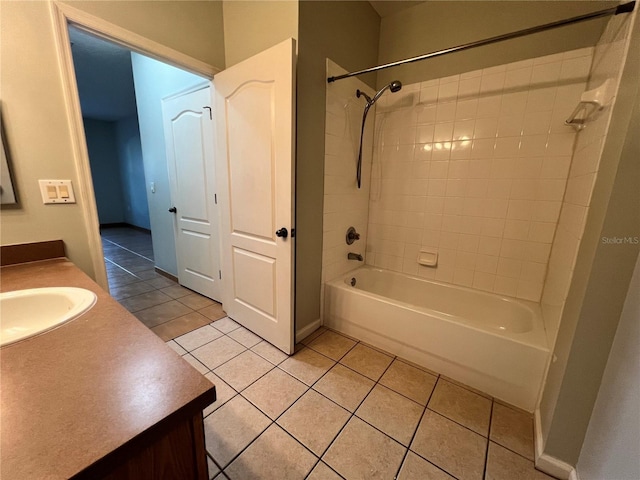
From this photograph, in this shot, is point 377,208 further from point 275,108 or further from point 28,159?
point 28,159

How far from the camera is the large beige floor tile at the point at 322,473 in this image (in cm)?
105

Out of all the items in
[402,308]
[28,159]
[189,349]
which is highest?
[28,159]

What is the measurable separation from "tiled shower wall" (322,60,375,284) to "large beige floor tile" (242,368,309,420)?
79cm

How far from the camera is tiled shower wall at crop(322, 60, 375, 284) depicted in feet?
6.16

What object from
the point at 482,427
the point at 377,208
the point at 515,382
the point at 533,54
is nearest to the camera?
the point at 482,427

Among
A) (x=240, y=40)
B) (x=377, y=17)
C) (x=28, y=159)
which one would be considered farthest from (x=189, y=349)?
(x=377, y=17)

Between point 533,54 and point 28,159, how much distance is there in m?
2.85

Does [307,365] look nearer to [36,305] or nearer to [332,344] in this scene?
[332,344]

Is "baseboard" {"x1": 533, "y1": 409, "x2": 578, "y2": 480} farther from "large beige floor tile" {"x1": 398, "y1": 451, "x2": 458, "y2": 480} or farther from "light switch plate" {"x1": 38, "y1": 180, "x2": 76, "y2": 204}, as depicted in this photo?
"light switch plate" {"x1": 38, "y1": 180, "x2": 76, "y2": 204}

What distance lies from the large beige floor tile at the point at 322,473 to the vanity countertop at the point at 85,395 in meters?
0.87

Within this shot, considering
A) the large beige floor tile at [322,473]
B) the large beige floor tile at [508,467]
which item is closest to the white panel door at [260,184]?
the large beige floor tile at [322,473]

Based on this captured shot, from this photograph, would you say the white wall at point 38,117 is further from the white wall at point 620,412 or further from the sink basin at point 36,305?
the white wall at point 620,412

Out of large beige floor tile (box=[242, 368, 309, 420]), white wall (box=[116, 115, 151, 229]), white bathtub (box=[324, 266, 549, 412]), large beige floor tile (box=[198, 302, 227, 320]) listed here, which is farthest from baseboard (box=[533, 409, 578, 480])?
white wall (box=[116, 115, 151, 229])

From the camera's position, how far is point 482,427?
1291 mm
